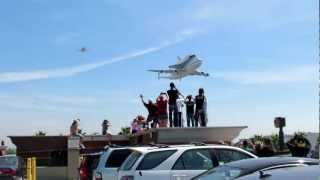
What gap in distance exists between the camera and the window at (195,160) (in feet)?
47.1

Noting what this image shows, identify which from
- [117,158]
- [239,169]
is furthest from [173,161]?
[239,169]

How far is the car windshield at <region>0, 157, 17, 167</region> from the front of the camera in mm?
24434

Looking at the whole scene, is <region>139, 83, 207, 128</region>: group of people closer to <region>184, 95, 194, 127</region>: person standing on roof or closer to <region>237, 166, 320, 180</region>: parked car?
<region>184, 95, 194, 127</region>: person standing on roof

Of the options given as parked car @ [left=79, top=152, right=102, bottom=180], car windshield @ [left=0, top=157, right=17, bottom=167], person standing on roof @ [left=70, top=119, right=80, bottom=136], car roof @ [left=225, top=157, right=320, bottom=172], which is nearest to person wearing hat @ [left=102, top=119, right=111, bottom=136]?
person standing on roof @ [left=70, top=119, right=80, bottom=136]

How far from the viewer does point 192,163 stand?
47.8 feet

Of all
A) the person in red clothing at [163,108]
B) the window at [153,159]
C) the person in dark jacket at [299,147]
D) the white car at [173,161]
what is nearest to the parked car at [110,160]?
the white car at [173,161]

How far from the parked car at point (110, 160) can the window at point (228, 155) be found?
2242 millimetres

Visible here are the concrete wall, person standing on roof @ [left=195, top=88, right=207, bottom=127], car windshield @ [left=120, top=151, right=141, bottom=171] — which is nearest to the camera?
car windshield @ [left=120, top=151, right=141, bottom=171]

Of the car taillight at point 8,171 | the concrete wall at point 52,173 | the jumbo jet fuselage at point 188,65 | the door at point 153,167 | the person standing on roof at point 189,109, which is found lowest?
the concrete wall at point 52,173

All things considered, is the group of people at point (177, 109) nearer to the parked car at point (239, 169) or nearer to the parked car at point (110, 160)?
the parked car at point (110, 160)

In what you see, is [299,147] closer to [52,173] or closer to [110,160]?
[110,160]

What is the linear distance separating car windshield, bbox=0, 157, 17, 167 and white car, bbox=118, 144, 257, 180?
417 inches

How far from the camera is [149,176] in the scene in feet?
45.1

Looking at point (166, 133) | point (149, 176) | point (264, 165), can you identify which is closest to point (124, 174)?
point (149, 176)
